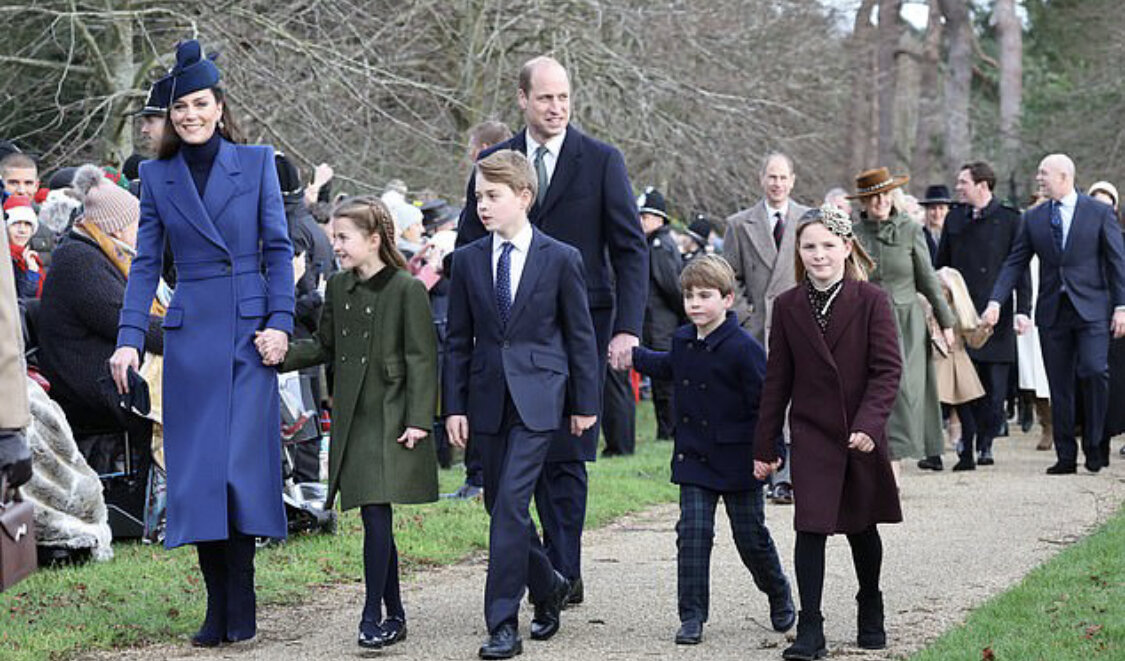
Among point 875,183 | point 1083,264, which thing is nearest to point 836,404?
point 875,183

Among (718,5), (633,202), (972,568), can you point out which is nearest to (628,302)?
(633,202)

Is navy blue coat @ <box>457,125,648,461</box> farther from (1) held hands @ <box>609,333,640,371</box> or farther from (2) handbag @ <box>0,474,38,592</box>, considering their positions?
(2) handbag @ <box>0,474,38,592</box>

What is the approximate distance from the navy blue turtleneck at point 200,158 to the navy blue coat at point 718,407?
183 cm

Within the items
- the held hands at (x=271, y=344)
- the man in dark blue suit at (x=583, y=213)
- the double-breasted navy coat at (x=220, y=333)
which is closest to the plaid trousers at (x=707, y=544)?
the man in dark blue suit at (x=583, y=213)

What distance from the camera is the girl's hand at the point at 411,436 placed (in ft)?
23.0

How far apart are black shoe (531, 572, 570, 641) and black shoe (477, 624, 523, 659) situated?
35cm

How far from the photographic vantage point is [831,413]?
679cm

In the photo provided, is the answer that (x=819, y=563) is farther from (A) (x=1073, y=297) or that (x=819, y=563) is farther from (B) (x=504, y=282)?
(A) (x=1073, y=297)

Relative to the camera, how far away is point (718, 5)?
27375mm

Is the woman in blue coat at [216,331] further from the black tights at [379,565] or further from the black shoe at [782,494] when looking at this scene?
the black shoe at [782,494]

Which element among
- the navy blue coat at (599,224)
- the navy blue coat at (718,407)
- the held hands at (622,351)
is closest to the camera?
the navy blue coat at (718,407)

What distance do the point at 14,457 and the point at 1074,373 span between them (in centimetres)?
1015

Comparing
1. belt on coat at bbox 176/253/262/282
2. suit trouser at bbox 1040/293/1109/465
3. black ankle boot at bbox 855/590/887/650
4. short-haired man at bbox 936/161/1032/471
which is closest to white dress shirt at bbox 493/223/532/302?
belt on coat at bbox 176/253/262/282

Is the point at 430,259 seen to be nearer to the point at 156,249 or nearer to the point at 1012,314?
the point at 1012,314
